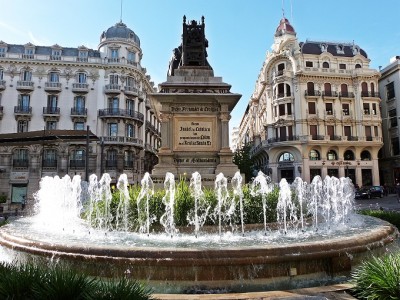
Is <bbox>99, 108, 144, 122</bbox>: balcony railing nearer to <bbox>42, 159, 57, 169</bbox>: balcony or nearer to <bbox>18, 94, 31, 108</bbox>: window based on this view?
<bbox>42, 159, 57, 169</bbox>: balcony

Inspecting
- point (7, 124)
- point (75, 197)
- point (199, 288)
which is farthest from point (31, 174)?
point (199, 288)

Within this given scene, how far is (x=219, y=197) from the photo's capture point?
8.64m

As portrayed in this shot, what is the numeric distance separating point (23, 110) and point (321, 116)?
133ft

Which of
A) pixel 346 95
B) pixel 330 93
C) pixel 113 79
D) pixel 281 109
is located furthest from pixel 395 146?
pixel 113 79

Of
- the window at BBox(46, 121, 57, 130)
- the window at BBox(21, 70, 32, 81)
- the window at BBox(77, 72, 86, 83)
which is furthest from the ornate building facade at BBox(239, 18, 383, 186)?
the window at BBox(21, 70, 32, 81)

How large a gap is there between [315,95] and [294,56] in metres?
6.57

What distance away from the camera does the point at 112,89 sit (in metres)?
43.4

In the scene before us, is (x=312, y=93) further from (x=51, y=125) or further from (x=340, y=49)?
(x=51, y=125)

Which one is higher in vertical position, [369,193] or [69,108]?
[69,108]

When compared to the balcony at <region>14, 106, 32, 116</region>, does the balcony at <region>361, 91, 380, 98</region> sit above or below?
above

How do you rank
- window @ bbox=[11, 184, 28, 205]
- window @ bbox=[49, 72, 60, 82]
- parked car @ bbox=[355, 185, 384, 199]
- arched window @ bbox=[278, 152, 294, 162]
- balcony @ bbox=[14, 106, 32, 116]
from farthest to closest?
arched window @ bbox=[278, 152, 294, 162] → window @ bbox=[49, 72, 60, 82] → balcony @ bbox=[14, 106, 32, 116] → window @ bbox=[11, 184, 28, 205] → parked car @ bbox=[355, 185, 384, 199]

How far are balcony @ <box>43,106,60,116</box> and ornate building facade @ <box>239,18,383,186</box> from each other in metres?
29.3

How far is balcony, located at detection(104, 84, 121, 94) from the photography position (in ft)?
142

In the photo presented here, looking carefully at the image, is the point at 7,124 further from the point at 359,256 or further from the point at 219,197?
the point at 359,256
